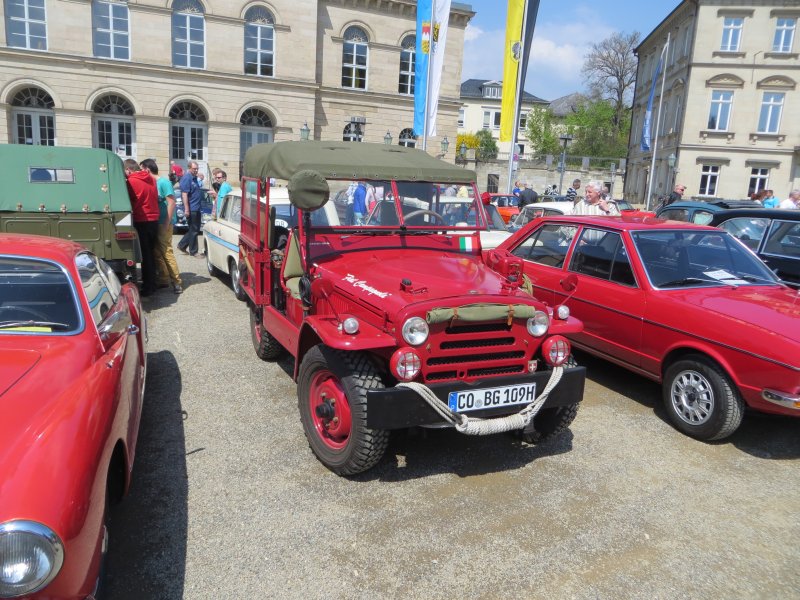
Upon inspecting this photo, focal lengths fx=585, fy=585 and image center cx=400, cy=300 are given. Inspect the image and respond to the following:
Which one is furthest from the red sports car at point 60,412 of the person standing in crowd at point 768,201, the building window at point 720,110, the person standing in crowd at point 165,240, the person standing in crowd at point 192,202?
the building window at point 720,110

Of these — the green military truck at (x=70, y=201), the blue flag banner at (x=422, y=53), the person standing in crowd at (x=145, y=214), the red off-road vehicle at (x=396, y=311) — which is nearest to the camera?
the red off-road vehicle at (x=396, y=311)

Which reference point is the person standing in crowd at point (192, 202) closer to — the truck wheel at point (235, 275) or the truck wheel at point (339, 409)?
the truck wheel at point (235, 275)

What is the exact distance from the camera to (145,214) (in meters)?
8.70

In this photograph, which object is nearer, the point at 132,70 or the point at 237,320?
the point at 237,320

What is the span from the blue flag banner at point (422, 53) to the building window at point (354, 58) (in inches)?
691

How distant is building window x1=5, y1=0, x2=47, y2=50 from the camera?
2578 centimetres

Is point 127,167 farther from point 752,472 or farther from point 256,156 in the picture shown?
point 752,472

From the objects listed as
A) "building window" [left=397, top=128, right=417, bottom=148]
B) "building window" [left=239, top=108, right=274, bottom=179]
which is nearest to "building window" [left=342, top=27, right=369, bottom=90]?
"building window" [left=397, top=128, right=417, bottom=148]

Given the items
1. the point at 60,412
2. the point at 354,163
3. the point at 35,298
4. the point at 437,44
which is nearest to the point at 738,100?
the point at 437,44

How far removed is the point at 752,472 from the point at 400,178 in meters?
3.55

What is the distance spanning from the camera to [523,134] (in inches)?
2879

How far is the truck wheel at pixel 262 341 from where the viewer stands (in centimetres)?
597

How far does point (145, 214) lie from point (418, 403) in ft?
22.1

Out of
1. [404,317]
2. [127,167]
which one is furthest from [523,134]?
[404,317]
